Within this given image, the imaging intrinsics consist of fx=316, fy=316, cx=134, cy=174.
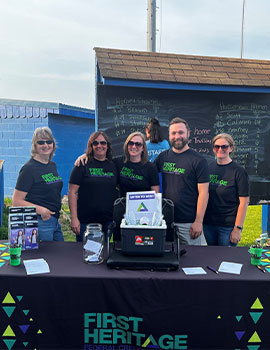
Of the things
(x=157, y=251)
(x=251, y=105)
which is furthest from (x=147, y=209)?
(x=251, y=105)

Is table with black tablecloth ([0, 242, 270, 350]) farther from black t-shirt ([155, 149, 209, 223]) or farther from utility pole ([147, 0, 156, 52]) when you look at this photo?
utility pole ([147, 0, 156, 52])

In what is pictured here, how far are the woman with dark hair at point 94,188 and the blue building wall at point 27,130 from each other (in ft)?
14.4

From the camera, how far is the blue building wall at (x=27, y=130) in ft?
21.9

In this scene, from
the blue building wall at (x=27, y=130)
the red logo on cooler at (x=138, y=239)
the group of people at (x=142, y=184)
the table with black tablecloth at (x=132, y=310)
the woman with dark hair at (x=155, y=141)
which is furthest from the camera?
the blue building wall at (x=27, y=130)

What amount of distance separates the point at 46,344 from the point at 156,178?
142 centimetres

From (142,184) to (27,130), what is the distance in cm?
497

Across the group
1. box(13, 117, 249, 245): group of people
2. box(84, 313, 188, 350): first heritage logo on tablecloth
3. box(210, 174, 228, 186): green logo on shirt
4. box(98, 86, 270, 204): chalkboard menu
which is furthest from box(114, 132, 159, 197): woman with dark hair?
box(98, 86, 270, 204): chalkboard menu

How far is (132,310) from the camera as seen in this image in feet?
6.01

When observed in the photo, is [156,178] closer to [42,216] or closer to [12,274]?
[42,216]

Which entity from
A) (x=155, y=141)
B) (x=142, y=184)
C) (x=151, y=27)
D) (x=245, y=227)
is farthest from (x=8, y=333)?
(x=151, y=27)

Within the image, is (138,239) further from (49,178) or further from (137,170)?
(49,178)

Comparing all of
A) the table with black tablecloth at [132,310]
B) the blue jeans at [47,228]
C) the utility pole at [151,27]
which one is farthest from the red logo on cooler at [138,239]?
the utility pole at [151,27]

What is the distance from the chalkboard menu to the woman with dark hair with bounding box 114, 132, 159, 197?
1.59m

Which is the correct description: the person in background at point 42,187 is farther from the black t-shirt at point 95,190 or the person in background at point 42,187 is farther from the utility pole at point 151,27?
the utility pole at point 151,27
